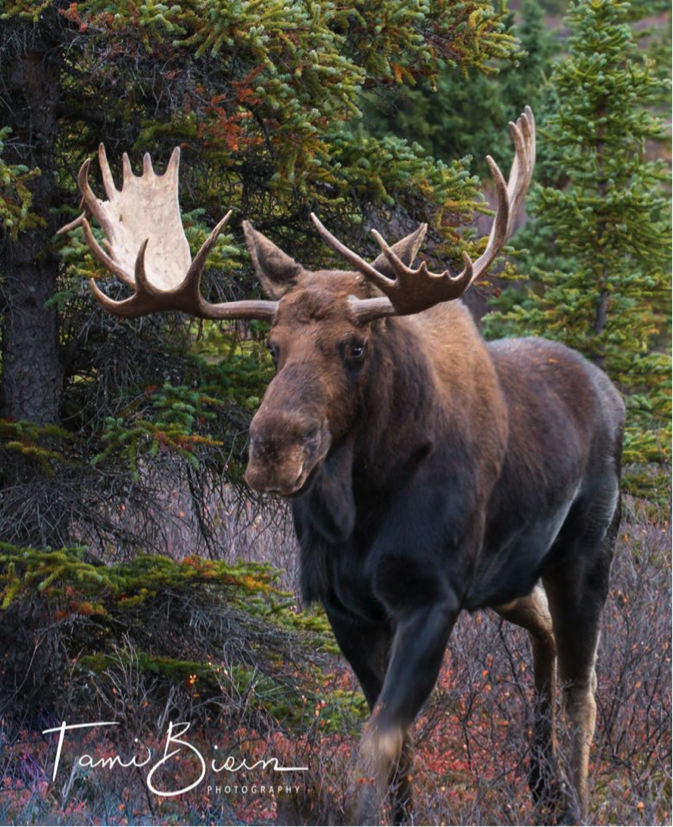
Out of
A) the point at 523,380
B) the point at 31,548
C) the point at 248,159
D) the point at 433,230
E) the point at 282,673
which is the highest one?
the point at 248,159

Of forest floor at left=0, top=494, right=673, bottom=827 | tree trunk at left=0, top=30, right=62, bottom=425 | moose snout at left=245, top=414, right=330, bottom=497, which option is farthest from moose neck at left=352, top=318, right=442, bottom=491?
tree trunk at left=0, top=30, right=62, bottom=425

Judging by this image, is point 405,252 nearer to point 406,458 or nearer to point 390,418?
point 390,418

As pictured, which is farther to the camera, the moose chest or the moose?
the moose chest

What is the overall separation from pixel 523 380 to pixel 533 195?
547cm

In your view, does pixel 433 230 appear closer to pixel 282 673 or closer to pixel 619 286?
pixel 282 673

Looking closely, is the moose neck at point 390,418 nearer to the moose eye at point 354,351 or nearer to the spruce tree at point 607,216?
A: the moose eye at point 354,351

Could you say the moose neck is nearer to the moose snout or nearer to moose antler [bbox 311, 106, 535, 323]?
moose antler [bbox 311, 106, 535, 323]

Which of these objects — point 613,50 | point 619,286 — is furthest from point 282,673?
point 613,50

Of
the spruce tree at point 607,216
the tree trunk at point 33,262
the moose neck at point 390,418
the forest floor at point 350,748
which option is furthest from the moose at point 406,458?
the spruce tree at point 607,216

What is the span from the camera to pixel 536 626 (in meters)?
6.01

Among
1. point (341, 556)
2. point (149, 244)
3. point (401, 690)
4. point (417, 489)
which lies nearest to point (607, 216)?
point (149, 244)

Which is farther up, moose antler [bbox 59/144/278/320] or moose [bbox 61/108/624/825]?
moose antler [bbox 59/144/278/320]

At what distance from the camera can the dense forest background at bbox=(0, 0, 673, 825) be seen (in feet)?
17.0

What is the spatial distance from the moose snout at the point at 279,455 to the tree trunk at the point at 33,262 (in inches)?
84.0
